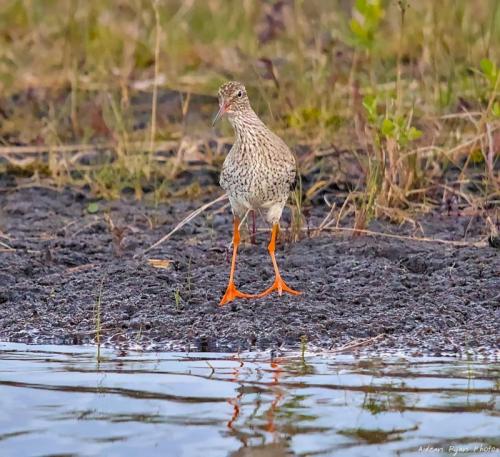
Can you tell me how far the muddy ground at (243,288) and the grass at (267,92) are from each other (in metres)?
0.45

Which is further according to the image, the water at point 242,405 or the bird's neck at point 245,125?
the bird's neck at point 245,125

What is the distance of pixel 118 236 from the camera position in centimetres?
716

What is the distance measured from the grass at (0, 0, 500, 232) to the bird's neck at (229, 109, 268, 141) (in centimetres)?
70

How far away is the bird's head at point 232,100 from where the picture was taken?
22.2ft

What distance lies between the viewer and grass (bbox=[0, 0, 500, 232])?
781 centimetres

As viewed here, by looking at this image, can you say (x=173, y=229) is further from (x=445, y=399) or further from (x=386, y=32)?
(x=386, y=32)

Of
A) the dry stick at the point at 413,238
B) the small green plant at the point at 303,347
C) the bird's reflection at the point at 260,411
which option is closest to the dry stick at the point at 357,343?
the small green plant at the point at 303,347

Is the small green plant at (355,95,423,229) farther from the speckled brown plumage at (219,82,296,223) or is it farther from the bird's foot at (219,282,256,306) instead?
the bird's foot at (219,282,256,306)

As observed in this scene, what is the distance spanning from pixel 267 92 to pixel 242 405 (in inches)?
219

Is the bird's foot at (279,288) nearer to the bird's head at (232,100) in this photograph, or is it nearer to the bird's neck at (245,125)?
the bird's neck at (245,125)

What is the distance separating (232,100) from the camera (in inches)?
267

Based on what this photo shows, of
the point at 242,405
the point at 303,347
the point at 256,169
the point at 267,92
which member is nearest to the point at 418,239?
the point at 256,169

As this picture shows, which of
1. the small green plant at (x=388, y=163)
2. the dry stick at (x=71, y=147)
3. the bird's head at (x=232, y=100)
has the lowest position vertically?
the dry stick at (x=71, y=147)

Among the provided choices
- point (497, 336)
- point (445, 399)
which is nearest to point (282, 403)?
point (445, 399)
